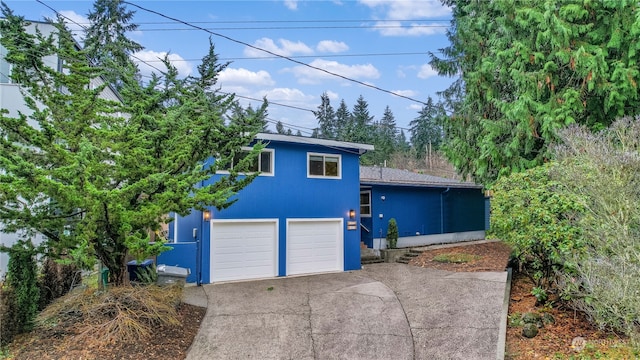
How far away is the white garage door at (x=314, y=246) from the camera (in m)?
11.5

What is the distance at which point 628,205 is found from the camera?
5.49 meters

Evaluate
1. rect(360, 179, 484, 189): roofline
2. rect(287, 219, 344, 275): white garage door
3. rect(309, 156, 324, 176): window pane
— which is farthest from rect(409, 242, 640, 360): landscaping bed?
rect(360, 179, 484, 189): roofline

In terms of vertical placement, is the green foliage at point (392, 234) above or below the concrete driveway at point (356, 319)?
above

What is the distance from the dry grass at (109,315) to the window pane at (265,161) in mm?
5218

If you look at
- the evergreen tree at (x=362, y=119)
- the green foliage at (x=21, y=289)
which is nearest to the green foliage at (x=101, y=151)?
the green foliage at (x=21, y=289)

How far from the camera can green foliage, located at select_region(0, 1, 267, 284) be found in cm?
541

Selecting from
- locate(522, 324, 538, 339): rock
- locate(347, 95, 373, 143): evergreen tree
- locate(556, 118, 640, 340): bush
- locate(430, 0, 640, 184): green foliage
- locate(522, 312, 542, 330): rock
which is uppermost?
locate(347, 95, 373, 143): evergreen tree

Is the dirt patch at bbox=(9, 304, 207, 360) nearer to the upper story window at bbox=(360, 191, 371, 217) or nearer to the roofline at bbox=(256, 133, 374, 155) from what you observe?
the roofline at bbox=(256, 133, 374, 155)

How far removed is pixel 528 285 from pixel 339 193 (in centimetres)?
608

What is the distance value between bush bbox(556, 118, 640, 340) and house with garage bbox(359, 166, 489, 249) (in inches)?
323

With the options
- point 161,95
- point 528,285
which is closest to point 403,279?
point 528,285

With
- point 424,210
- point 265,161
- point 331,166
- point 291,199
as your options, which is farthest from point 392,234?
Result: point 265,161

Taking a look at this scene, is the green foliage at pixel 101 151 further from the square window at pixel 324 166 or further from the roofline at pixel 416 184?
the roofline at pixel 416 184

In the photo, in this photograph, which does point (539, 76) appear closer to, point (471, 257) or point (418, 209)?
point (471, 257)
